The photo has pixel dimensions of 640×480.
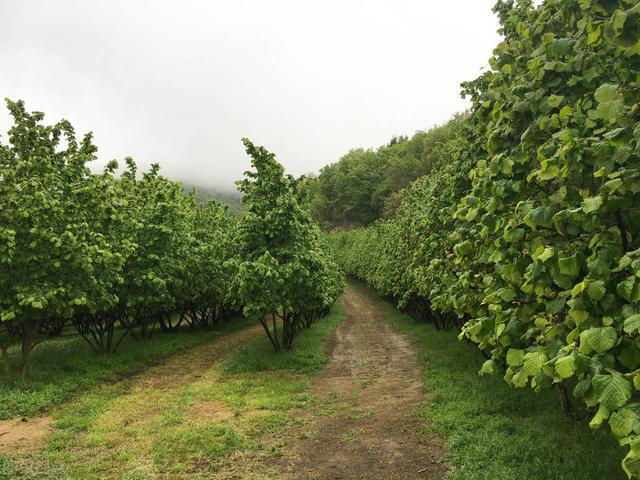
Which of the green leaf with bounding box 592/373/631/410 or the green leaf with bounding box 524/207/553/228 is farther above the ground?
the green leaf with bounding box 524/207/553/228

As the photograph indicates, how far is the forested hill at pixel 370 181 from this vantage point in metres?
103

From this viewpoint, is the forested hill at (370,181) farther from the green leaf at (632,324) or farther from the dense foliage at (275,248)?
the green leaf at (632,324)

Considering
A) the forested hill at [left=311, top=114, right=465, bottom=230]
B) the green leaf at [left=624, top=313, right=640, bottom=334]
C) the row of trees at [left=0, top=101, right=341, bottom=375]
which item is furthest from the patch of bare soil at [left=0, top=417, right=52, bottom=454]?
the forested hill at [left=311, top=114, right=465, bottom=230]

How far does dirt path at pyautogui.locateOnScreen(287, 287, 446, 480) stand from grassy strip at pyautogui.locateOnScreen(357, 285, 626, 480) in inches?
21.3

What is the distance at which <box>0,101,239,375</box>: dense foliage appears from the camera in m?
14.4

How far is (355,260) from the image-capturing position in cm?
6084

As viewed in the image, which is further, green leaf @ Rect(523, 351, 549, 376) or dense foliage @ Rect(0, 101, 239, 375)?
dense foliage @ Rect(0, 101, 239, 375)

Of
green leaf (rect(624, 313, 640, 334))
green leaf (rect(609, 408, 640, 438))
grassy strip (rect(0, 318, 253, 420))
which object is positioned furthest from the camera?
grassy strip (rect(0, 318, 253, 420))

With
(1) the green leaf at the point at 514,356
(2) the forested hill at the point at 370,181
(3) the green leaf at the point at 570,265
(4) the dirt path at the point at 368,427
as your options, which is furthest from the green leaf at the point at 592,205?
(2) the forested hill at the point at 370,181

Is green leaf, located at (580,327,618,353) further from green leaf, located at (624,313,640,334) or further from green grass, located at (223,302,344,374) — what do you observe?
green grass, located at (223,302,344,374)

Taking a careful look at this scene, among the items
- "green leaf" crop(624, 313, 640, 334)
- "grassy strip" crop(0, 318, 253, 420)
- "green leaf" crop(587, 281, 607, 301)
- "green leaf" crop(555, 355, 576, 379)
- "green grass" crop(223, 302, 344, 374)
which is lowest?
"green grass" crop(223, 302, 344, 374)

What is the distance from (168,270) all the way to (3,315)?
8.01 m

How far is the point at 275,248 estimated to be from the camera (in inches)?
744

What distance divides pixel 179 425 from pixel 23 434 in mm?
3952
